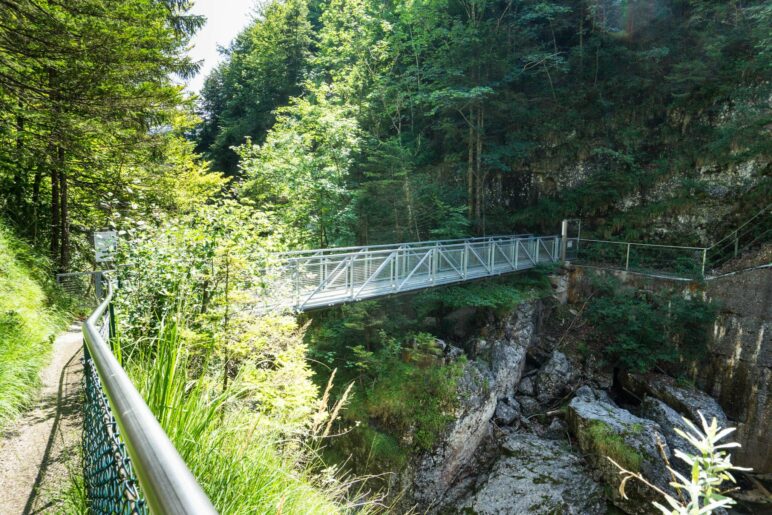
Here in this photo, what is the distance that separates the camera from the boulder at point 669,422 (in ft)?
28.1

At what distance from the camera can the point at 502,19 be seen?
14.9 meters

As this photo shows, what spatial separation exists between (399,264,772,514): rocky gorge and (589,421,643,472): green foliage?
19mm

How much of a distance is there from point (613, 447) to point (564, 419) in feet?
5.34

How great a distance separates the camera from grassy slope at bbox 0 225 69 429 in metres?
3.54

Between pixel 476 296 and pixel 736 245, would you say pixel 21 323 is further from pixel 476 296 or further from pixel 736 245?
pixel 736 245

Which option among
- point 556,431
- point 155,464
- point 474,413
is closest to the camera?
point 155,464

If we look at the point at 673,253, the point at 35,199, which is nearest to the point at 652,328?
the point at 673,253

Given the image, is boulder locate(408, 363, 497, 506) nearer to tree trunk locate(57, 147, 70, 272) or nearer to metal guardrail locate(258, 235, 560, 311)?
metal guardrail locate(258, 235, 560, 311)

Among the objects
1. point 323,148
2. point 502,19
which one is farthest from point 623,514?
point 502,19

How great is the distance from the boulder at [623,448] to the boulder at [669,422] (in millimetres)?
343

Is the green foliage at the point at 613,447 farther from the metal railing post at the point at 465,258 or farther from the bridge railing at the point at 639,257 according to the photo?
the bridge railing at the point at 639,257

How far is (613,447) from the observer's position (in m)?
7.96

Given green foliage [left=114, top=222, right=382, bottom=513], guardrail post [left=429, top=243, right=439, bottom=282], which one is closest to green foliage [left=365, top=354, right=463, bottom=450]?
guardrail post [left=429, top=243, right=439, bottom=282]

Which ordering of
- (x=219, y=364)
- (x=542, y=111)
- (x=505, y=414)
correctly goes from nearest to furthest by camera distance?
(x=219, y=364)
(x=505, y=414)
(x=542, y=111)
